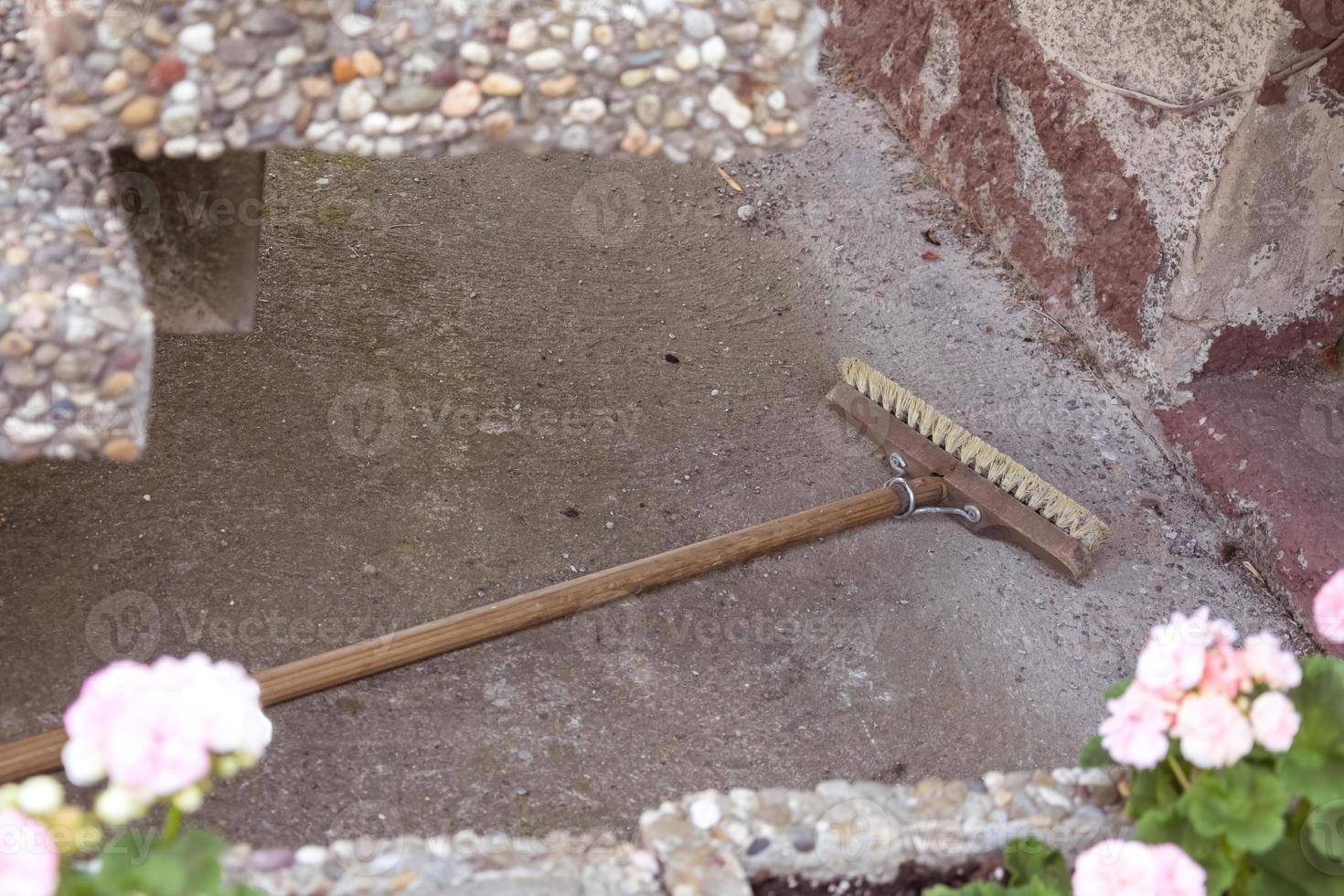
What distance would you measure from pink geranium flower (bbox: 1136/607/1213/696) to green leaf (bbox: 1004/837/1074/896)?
0.26 metres

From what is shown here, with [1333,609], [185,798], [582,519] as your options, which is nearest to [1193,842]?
[1333,609]

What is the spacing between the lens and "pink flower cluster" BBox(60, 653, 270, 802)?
1.07m

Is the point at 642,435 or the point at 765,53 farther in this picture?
the point at 642,435

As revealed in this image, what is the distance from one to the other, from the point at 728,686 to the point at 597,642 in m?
0.30

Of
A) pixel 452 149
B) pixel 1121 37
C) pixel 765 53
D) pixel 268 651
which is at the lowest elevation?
pixel 268 651

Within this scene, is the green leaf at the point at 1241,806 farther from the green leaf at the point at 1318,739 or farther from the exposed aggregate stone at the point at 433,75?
the exposed aggregate stone at the point at 433,75

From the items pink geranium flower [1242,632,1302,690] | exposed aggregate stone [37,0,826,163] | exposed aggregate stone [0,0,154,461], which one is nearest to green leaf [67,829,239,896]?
exposed aggregate stone [0,0,154,461]

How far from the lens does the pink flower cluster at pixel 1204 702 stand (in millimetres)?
1289

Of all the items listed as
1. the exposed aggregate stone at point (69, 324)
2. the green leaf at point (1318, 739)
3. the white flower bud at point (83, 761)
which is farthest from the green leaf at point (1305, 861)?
the exposed aggregate stone at point (69, 324)

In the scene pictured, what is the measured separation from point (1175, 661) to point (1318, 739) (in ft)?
0.68

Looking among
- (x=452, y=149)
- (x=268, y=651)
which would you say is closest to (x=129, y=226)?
(x=452, y=149)

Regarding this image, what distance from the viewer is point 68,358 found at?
1.38 meters

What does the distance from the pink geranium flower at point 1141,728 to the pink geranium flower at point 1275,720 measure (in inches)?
3.3

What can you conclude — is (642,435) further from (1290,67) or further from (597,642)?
(1290,67)
